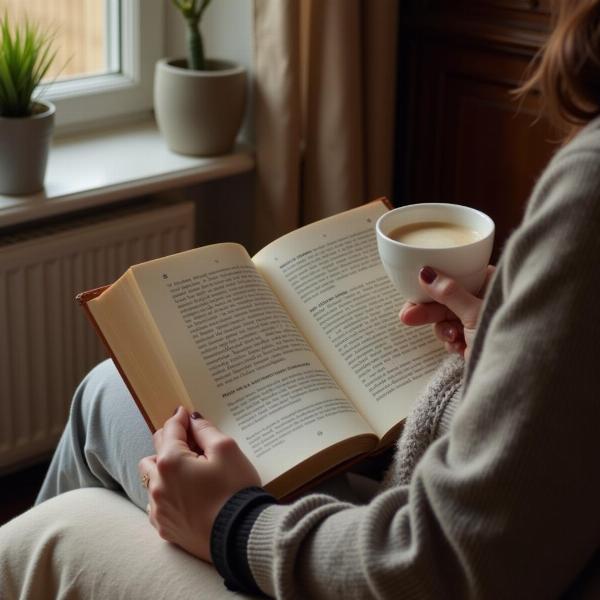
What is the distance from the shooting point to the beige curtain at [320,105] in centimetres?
183

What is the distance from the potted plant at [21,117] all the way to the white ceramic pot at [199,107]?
0.79 ft

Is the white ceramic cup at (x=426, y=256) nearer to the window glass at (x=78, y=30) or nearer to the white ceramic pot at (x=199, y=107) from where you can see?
the white ceramic pot at (x=199, y=107)

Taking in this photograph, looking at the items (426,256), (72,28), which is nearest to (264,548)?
(426,256)

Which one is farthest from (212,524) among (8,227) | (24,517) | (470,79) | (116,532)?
(470,79)

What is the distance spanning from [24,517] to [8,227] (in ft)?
2.86

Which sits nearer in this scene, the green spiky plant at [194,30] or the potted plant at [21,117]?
the potted plant at [21,117]

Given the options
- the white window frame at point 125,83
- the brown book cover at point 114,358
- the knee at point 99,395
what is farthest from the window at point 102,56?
the brown book cover at point 114,358

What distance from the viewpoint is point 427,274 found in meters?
1.04

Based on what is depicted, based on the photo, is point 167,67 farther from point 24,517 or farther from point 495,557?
point 495,557

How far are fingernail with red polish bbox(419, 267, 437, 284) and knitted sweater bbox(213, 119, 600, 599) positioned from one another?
0.30 meters

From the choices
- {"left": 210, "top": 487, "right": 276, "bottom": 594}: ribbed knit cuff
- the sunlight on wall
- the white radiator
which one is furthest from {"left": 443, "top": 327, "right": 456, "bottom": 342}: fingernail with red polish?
the sunlight on wall

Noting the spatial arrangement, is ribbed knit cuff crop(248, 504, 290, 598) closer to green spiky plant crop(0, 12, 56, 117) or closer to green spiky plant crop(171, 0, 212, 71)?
green spiky plant crop(0, 12, 56, 117)

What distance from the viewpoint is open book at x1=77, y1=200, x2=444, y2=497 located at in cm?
102

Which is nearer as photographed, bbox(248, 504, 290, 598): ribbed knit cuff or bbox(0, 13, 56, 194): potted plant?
bbox(248, 504, 290, 598): ribbed knit cuff
